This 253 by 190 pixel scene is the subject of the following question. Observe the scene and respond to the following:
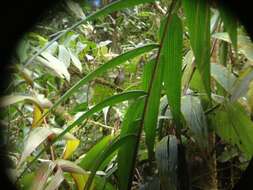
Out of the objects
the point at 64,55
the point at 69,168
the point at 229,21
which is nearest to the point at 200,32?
the point at 229,21

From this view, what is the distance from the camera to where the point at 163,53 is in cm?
75

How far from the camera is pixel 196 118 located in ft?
2.60

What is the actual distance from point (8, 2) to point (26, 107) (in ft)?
1.32

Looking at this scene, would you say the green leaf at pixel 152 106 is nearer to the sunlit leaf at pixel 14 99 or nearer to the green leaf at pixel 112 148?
the green leaf at pixel 112 148

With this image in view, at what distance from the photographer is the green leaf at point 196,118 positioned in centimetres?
76

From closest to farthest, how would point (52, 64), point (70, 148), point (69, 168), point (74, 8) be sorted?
Result: point (69, 168)
point (70, 148)
point (52, 64)
point (74, 8)

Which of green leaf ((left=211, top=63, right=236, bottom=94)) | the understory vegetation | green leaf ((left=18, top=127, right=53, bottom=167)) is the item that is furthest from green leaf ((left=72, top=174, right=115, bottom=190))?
green leaf ((left=211, top=63, right=236, bottom=94))

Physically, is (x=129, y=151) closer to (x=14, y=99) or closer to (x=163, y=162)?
(x=163, y=162)

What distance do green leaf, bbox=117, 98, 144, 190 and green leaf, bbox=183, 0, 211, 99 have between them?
5.3 inches

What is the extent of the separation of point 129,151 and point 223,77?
26cm

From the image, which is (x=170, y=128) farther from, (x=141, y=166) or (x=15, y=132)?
(x=15, y=132)

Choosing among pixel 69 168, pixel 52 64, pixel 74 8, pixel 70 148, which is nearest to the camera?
pixel 69 168

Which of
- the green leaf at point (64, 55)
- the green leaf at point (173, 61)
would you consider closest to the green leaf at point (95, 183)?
the green leaf at point (173, 61)

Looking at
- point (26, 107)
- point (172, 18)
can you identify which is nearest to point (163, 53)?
point (172, 18)
